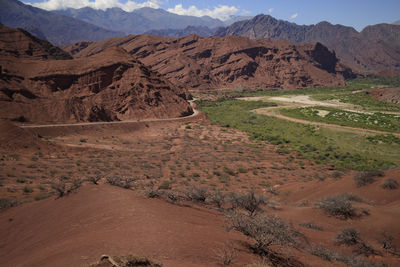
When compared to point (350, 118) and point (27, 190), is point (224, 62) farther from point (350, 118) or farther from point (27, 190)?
point (27, 190)

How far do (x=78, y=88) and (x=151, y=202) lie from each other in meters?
39.5

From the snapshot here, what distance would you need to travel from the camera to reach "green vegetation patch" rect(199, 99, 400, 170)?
83.7 ft

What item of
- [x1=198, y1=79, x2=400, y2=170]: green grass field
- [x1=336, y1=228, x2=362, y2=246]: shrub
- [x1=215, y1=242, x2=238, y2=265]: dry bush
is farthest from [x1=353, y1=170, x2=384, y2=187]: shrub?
[x1=215, y1=242, x2=238, y2=265]: dry bush

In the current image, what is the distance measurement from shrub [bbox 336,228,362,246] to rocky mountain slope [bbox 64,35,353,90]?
89000mm

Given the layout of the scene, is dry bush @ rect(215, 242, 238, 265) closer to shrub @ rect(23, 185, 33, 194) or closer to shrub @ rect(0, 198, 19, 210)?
shrub @ rect(0, 198, 19, 210)

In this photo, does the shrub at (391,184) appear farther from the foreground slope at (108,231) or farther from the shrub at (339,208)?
the foreground slope at (108,231)

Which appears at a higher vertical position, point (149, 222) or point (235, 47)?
point (235, 47)

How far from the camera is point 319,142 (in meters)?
32.4

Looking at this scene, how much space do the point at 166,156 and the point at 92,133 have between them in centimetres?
1260

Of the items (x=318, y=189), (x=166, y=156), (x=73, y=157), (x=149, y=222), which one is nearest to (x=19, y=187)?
(x=73, y=157)

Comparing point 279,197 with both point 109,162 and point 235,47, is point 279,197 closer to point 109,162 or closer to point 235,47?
point 109,162

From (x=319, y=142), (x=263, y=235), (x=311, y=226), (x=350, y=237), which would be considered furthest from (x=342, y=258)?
(x=319, y=142)

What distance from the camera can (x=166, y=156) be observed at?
80.6ft

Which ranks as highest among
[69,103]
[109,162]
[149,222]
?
[69,103]
